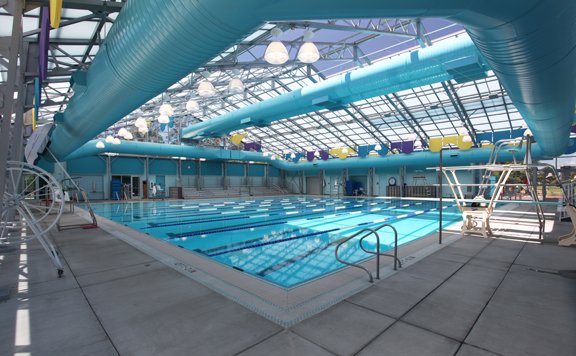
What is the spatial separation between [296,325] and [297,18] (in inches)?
98.0

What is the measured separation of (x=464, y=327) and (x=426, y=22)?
1094cm

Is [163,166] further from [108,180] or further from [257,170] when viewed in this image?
[257,170]

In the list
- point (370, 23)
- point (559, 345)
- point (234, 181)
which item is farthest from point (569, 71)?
point (234, 181)

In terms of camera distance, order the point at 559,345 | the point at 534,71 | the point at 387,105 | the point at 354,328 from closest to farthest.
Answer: the point at 559,345 < the point at 354,328 < the point at 534,71 < the point at 387,105

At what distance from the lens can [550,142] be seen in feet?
28.1

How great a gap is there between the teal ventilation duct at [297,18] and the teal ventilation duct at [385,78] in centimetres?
294

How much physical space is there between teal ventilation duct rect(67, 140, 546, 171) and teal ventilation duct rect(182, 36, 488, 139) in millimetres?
9247

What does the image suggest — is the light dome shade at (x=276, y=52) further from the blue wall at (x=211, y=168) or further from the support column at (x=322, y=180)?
the support column at (x=322, y=180)

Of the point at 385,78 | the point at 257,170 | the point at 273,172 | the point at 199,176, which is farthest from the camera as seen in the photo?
the point at 273,172

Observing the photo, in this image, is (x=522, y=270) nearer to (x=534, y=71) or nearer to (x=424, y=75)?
(x=534, y=71)

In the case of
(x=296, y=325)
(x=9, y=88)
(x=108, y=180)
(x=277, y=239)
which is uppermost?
(x=9, y=88)

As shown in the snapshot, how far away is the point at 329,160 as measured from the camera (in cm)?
2253

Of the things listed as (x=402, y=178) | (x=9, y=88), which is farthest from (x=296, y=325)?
(x=402, y=178)

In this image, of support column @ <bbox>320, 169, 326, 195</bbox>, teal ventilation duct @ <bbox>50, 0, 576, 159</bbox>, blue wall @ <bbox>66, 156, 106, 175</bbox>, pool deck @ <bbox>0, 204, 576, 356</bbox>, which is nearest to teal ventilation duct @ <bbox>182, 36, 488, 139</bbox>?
teal ventilation duct @ <bbox>50, 0, 576, 159</bbox>
